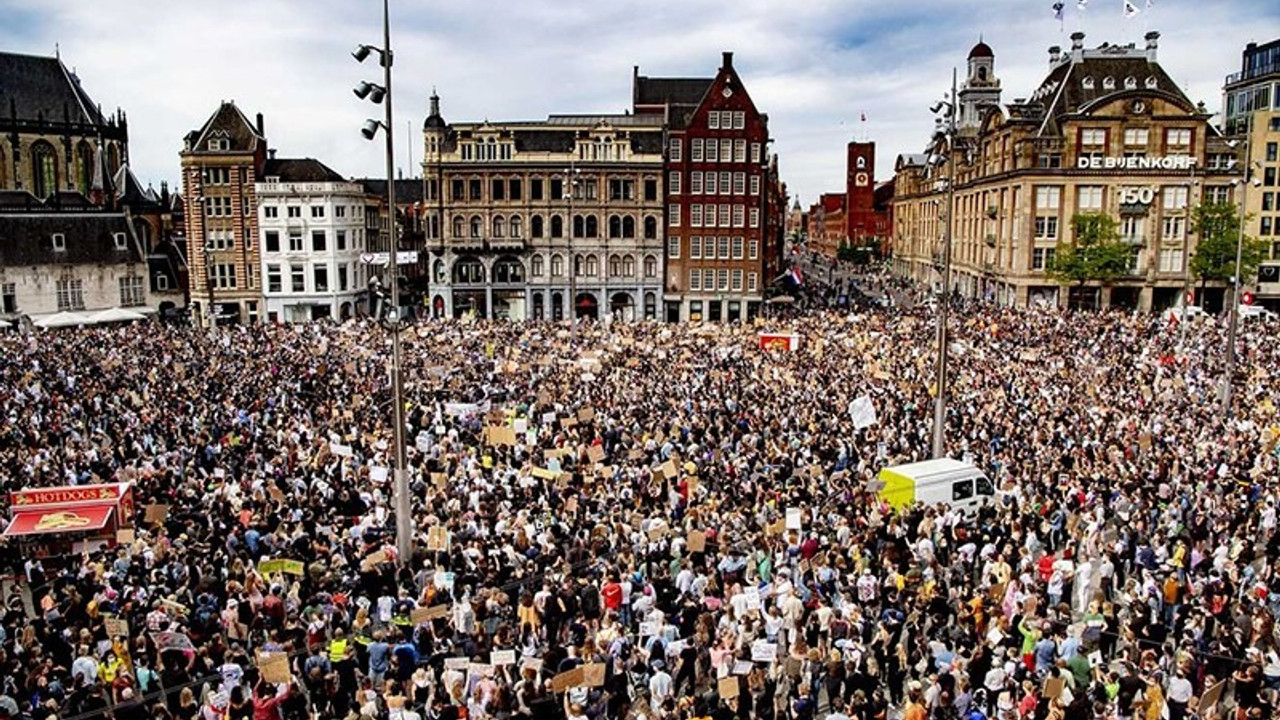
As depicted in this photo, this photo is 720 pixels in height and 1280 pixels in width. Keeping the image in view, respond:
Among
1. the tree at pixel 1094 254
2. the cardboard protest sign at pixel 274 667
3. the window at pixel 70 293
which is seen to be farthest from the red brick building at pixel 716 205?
the cardboard protest sign at pixel 274 667

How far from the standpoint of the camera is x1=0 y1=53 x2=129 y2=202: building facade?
84.6 metres

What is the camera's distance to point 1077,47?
248ft

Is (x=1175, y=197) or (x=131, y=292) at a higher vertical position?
(x=1175, y=197)

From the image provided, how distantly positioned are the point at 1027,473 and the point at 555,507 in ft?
36.7

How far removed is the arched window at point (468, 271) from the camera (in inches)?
2832

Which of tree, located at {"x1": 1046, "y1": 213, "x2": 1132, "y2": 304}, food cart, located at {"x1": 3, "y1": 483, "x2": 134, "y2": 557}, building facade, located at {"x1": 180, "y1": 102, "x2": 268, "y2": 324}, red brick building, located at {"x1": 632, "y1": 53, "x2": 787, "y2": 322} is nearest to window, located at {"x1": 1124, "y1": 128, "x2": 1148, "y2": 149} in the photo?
tree, located at {"x1": 1046, "y1": 213, "x2": 1132, "y2": 304}

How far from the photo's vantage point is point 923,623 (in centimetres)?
1576

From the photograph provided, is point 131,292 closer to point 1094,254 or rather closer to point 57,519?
point 57,519

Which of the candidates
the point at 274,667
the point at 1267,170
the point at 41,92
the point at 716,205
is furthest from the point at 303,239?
the point at 1267,170

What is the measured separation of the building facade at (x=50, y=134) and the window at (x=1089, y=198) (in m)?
76.9

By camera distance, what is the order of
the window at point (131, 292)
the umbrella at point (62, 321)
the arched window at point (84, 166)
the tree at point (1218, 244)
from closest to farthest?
the umbrella at point (62, 321) → the tree at point (1218, 244) → the window at point (131, 292) → the arched window at point (84, 166)

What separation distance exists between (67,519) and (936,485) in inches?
682

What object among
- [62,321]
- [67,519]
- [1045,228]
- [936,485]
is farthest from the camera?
[1045,228]

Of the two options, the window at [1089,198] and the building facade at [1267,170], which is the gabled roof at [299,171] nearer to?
the window at [1089,198]
